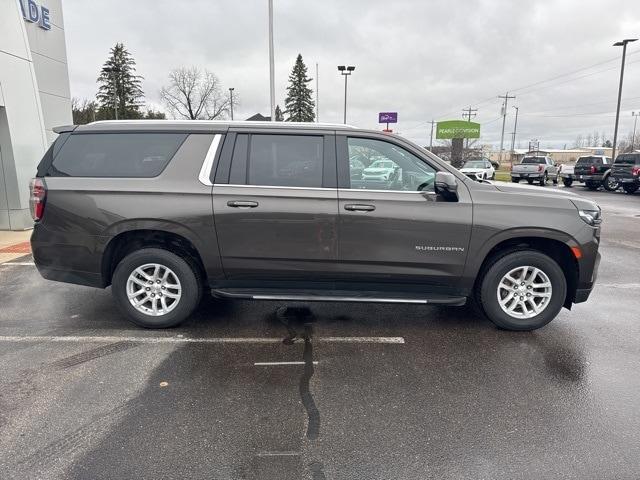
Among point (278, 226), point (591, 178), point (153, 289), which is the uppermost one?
point (278, 226)

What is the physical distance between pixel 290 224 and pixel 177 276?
122 centimetres

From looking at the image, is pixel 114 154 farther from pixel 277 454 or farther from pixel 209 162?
pixel 277 454

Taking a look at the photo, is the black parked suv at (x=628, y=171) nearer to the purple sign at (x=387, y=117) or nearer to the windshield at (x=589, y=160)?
the windshield at (x=589, y=160)

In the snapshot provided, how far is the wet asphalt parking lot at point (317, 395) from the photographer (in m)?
2.54

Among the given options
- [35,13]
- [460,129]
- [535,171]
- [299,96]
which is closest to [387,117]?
[535,171]

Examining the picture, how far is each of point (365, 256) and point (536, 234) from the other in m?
1.59

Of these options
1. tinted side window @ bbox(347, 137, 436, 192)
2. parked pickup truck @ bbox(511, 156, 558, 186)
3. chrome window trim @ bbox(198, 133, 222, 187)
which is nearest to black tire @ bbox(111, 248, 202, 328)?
chrome window trim @ bbox(198, 133, 222, 187)

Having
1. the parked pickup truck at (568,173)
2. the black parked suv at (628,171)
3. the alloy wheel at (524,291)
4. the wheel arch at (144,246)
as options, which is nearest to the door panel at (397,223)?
the alloy wheel at (524,291)

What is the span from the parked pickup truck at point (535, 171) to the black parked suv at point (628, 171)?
4.17 metres

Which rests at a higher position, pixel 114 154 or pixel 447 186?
pixel 114 154

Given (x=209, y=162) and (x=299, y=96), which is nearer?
(x=209, y=162)

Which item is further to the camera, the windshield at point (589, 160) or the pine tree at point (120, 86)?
the pine tree at point (120, 86)

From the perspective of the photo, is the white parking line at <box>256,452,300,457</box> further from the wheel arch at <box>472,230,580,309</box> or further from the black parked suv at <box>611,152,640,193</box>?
the black parked suv at <box>611,152,640,193</box>

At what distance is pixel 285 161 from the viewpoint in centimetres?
421
